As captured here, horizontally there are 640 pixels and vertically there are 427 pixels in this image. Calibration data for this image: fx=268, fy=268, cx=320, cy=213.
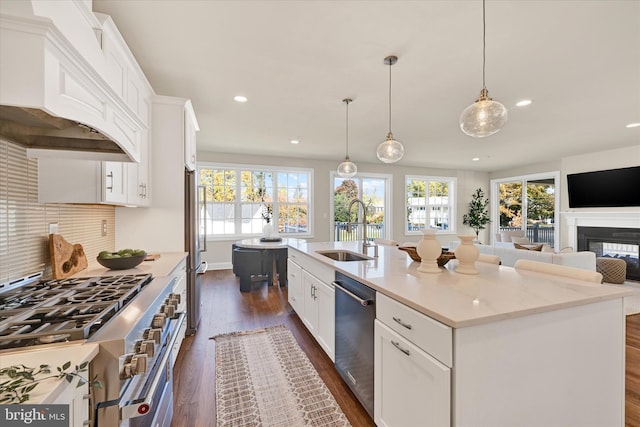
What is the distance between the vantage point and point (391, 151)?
2.75 meters

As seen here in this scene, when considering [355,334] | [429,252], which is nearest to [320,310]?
[355,334]

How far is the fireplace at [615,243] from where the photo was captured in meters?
5.21

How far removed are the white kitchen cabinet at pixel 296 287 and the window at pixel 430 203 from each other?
5.29m

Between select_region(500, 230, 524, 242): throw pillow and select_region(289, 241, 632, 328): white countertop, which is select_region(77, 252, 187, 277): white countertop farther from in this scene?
select_region(500, 230, 524, 242): throw pillow

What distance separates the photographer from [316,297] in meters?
2.36

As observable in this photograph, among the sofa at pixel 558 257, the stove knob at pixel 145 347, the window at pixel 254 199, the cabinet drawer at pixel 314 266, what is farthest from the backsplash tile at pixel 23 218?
the sofa at pixel 558 257

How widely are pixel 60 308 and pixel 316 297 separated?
1.67 m

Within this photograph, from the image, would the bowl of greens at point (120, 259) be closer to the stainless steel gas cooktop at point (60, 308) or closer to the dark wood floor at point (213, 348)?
the stainless steel gas cooktop at point (60, 308)

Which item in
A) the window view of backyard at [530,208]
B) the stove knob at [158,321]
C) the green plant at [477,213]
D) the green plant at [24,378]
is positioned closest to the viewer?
the green plant at [24,378]

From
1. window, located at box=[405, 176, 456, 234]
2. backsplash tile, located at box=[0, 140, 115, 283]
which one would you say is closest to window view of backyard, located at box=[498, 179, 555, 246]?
window, located at box=[405, 176, 456, 234]

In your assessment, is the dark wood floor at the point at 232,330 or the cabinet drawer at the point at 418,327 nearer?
the cabinet drawer at the point at 418,327

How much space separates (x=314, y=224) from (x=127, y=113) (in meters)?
5.46

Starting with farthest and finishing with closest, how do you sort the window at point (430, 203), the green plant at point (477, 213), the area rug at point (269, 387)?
the green plant at point (477, 213) < the window at point (430, 203) < the area rug at point (269, 387)

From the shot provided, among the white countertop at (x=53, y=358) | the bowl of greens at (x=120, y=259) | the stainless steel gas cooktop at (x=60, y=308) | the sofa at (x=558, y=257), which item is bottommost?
the sofa at (x=558, y=257)
